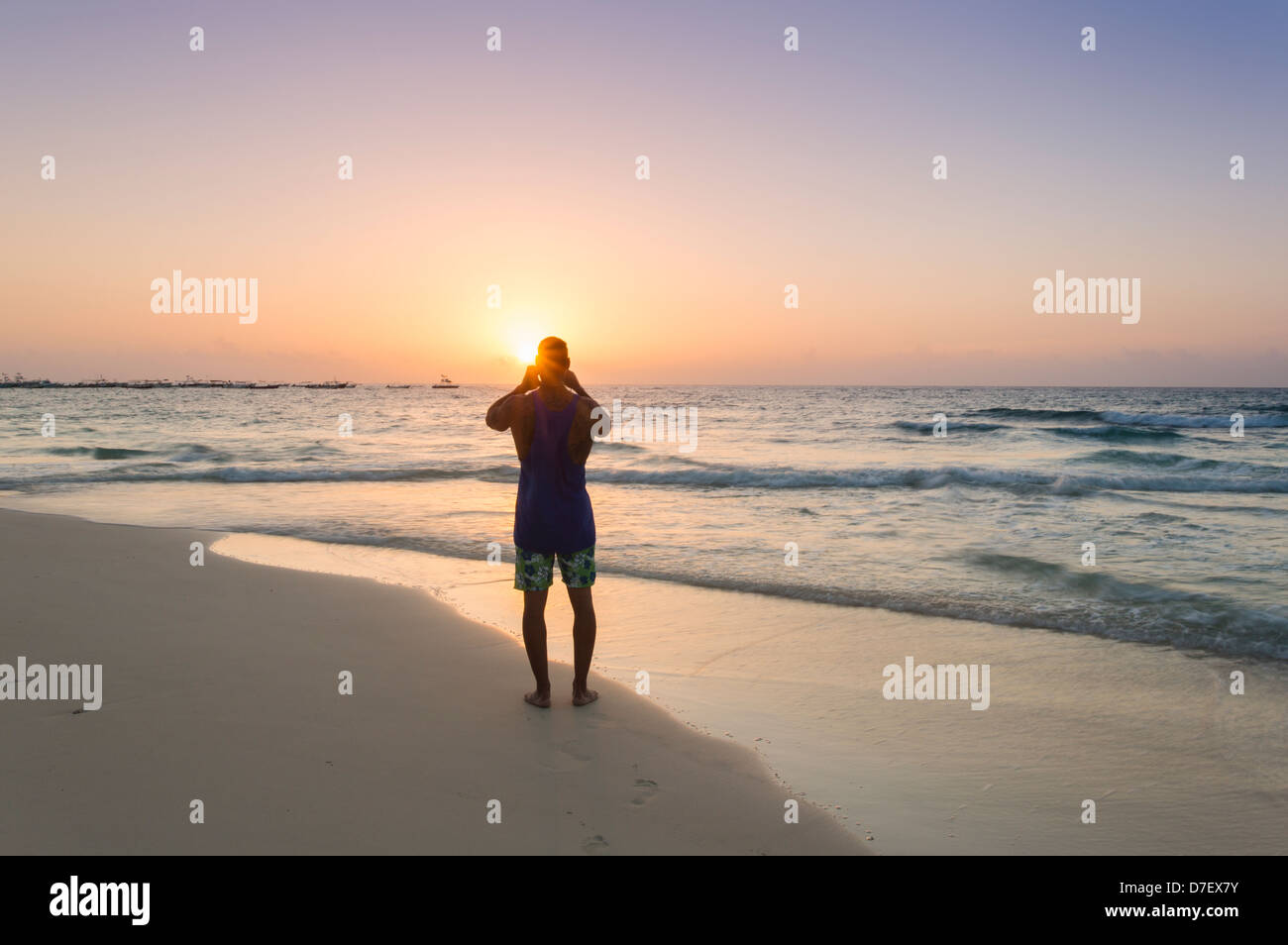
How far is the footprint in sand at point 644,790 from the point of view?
3514 millimetres

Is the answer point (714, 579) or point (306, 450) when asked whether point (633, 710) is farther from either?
point (306, 450)

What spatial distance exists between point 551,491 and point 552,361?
0.73m

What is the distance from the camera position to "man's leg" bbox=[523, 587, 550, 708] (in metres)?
4.59

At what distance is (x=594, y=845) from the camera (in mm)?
3137

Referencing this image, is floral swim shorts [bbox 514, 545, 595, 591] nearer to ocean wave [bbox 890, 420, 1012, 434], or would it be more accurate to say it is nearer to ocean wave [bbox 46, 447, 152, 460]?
ocean wave [bbox 46, 447, 152, 460]

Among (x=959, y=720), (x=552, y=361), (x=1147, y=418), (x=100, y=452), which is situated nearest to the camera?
(x=552, y=361)

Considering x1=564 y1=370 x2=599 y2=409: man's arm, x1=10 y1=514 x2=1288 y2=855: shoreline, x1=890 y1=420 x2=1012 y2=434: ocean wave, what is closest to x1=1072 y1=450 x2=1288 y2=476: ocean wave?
x1=890 y1=420 x2=1012 y2=434: ocean wave

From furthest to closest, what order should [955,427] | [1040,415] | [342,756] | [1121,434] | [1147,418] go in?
[1040,415]
[1147,418]
[955,427]
[1121,434]
[342,756]

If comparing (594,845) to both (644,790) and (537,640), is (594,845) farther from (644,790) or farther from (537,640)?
(537,640)

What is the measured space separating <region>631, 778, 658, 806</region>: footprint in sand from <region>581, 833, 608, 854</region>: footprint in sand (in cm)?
34

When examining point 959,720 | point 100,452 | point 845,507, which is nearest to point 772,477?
point 845,507

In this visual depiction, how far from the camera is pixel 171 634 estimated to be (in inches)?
216

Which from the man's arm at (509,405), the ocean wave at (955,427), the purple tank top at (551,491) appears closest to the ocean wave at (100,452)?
the man's arm at (509,405)
